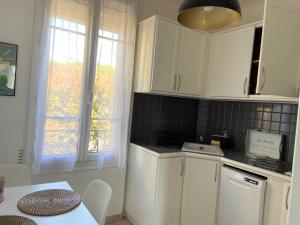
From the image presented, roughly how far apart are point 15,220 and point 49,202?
227 millimetres

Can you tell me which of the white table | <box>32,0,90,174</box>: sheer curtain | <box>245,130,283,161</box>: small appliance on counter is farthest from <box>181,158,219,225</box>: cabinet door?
the white table

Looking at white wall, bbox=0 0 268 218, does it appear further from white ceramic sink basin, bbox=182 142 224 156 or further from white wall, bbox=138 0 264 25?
white ceramic sink basin, bbox=182 142 224 156

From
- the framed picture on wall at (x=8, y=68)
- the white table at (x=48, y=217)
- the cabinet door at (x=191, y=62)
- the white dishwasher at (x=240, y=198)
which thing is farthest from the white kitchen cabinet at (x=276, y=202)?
the framed picture on wall at (x=8, y=68)

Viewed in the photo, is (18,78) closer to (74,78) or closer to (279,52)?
(74,78)

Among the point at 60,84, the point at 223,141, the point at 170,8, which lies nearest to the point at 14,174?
the point at 60,84

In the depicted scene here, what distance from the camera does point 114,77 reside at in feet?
8.06

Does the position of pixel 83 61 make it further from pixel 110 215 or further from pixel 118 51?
pixel 110 215

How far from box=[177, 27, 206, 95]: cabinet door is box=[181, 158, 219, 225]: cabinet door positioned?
0.80 m

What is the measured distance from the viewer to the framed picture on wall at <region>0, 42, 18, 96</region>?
196cm

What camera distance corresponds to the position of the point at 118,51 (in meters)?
2.46

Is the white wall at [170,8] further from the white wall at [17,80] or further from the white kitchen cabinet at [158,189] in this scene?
the white kitchen cabinet at [158,189]

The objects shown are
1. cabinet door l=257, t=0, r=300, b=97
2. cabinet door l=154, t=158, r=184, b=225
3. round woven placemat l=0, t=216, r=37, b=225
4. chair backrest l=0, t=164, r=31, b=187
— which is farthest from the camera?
cabinet door l=154, t=158, r=184, b=225

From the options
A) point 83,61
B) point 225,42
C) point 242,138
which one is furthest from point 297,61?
point 83,61

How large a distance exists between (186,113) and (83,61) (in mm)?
1432
